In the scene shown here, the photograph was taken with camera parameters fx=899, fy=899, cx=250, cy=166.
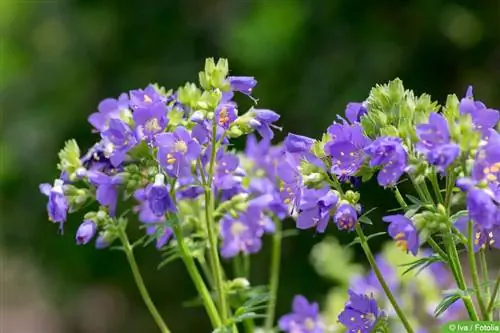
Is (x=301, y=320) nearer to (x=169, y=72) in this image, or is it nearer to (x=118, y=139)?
(x=118, y=139)

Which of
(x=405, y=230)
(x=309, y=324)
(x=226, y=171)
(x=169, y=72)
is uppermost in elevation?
(x=169, y=72)

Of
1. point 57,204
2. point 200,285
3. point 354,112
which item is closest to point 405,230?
point 354,112

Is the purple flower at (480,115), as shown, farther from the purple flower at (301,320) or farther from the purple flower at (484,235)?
the purple flower at (301,320)

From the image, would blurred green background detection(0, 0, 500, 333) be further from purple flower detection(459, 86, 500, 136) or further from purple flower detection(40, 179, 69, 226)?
purple flower detection(459, 86, 500, 136)

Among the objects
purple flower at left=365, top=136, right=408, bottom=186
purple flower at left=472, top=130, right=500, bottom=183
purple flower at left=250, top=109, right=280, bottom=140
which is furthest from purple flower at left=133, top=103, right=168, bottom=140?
purple flower at left=472, top=130, right=500, bottom=183

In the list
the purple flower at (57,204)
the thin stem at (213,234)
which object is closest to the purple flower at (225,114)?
the thin stem at (213,234)
